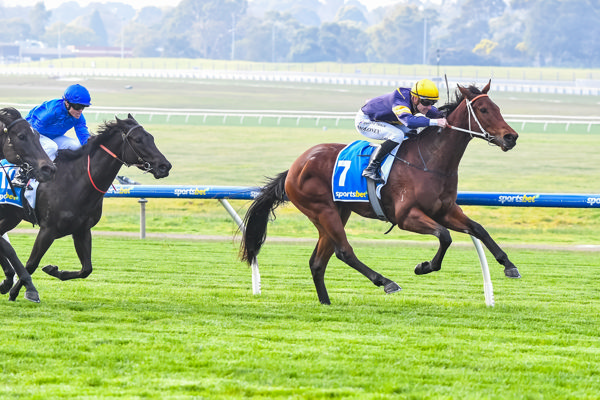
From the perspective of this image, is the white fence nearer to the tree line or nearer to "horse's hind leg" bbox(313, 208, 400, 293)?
the tree line

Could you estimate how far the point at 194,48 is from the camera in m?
125

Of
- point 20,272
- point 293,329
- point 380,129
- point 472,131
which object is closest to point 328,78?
point 380,129

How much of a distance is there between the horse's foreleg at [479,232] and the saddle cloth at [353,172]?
20.9 inches

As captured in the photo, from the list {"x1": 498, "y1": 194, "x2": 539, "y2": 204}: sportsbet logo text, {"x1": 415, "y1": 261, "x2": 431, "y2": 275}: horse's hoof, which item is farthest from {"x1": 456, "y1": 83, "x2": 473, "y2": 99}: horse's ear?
{"x1": 415, "y1": 261, "x2": 431, "y2": 275}: horse's hoof

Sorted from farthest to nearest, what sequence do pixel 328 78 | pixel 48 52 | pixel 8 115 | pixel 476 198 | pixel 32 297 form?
pixel 48 52, pixel 328 78, pixel 476 198, pixel 8 115, pixel 32 297

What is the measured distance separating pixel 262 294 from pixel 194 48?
12031cm

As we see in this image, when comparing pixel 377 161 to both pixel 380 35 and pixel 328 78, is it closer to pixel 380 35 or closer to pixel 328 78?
pixel 328 78

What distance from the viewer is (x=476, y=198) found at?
22.8ft

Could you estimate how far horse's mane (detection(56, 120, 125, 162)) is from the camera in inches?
259

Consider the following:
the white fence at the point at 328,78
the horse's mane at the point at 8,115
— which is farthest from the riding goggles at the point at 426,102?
the white fence at the point at 328,78

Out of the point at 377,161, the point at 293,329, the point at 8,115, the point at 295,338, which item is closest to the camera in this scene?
the point at 295,338

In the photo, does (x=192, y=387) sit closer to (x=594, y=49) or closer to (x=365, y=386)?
(x=365, y=386)

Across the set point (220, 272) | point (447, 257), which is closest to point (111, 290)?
point (220, 272)

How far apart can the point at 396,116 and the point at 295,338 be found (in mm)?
2142
